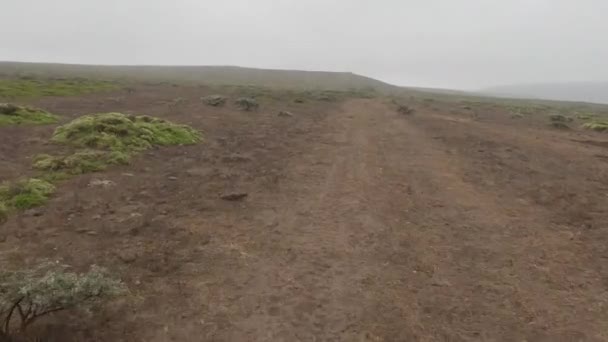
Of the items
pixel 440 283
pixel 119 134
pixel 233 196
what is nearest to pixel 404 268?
Answer: pixel 440 283

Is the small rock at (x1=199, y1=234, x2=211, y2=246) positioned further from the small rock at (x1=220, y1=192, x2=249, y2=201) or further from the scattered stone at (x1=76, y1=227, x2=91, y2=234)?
the small rock at (x1=220, y1=192, x2=249, y2=201)

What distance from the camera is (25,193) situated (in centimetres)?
1215

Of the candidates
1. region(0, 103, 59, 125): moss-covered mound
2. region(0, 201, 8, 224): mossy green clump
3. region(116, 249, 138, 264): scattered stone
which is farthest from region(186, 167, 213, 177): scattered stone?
region(0, 103, 59, 125): moss-covered mound

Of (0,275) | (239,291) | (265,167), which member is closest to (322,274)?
(239,291)

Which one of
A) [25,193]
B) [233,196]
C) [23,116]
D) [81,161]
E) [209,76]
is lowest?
[25,193]

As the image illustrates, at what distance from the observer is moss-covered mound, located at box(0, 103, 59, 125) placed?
23589 millimetres

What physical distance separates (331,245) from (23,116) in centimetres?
2136

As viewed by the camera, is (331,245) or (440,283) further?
(331,245)

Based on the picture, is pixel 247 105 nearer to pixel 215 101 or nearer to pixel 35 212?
pixel 215 101

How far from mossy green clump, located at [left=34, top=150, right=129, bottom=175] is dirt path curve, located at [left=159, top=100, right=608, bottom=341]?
5733 millimetres

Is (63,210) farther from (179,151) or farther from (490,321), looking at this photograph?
(490,321)

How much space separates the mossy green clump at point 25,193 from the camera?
1146cm

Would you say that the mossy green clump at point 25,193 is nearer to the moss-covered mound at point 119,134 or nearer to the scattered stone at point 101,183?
the scattered stone at point 101,183

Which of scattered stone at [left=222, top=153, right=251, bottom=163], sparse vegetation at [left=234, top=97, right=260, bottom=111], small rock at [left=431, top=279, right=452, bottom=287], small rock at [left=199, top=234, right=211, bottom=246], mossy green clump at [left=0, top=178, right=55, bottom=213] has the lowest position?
small rock at [left=199, top=234, right=211, bottom=246]
